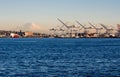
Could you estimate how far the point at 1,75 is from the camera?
44.5m

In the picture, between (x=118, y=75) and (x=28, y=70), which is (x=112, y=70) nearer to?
(x=118, y=75)

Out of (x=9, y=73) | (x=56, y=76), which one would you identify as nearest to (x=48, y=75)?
(x=56, y=76)

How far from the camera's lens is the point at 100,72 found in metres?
47.0

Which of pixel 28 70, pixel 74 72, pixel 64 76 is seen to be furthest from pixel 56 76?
pixel 28 70

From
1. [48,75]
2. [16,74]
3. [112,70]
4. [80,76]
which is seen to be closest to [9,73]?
[16,74]

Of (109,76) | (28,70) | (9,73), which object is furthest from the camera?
(28,70)

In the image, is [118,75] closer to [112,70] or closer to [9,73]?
[112,70]

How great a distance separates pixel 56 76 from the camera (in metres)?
44.0

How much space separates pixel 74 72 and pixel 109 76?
16.4 ft

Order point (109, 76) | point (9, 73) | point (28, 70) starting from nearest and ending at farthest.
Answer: point (109, 76), point (9, 73), point (28, 70)

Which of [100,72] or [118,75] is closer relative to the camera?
[118,75]

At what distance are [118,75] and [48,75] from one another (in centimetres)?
644

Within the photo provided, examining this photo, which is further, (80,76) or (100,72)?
(100,72)

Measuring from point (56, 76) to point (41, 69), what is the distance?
722cm
